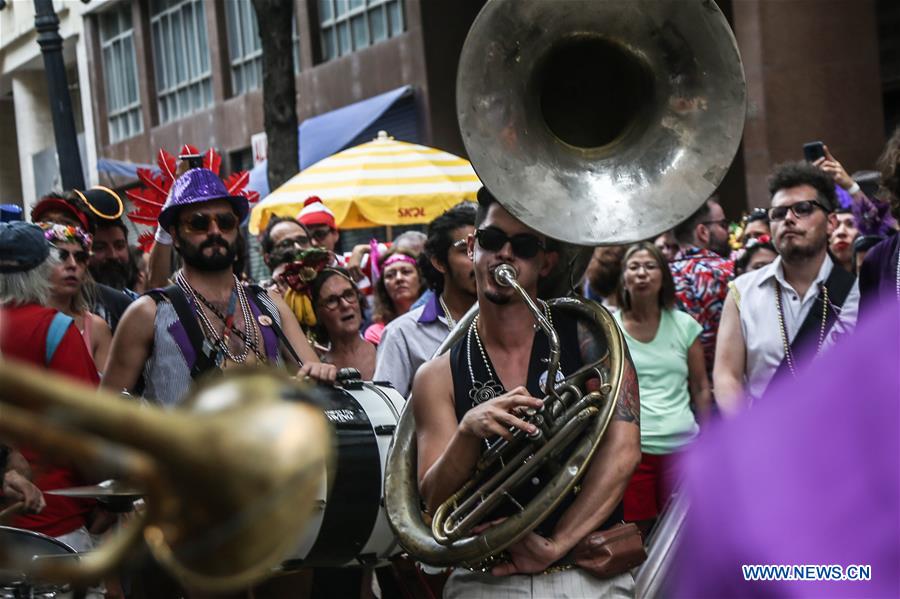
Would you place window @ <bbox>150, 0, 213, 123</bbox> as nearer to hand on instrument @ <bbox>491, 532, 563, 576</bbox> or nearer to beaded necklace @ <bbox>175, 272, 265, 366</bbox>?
beaded necklace @ <bbox>175, 272, 265, 366</bbox>

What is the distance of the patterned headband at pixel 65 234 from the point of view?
6109 mm

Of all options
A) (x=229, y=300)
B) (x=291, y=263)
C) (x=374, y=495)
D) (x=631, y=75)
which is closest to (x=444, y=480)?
(x=374, y=495)

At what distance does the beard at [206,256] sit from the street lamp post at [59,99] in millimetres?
5846

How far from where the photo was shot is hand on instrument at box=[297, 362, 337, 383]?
4.88 m

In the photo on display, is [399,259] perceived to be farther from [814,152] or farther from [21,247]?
[21,247]

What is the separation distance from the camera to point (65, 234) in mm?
6176

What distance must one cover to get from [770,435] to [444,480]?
221 centimetres

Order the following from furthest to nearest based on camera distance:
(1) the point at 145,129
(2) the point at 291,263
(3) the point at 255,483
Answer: (1) the point at 145,129
(2) the point at 291,263
(3) the point at 255,483

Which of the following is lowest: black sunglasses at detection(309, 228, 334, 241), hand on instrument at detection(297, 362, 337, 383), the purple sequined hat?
hand on instrument at detection(297, 362, 337, 383)

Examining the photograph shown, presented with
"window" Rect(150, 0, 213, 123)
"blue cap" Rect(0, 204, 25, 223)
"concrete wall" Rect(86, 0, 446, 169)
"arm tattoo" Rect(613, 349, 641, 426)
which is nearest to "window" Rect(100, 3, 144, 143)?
"concrete wall" Rect(86, 0, 446, 169)

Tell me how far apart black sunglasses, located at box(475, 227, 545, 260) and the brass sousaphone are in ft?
0.17

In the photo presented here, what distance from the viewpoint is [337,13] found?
22.0 meters

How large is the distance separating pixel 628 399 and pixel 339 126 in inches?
627

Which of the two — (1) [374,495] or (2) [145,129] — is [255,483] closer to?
(1) [374,495]
